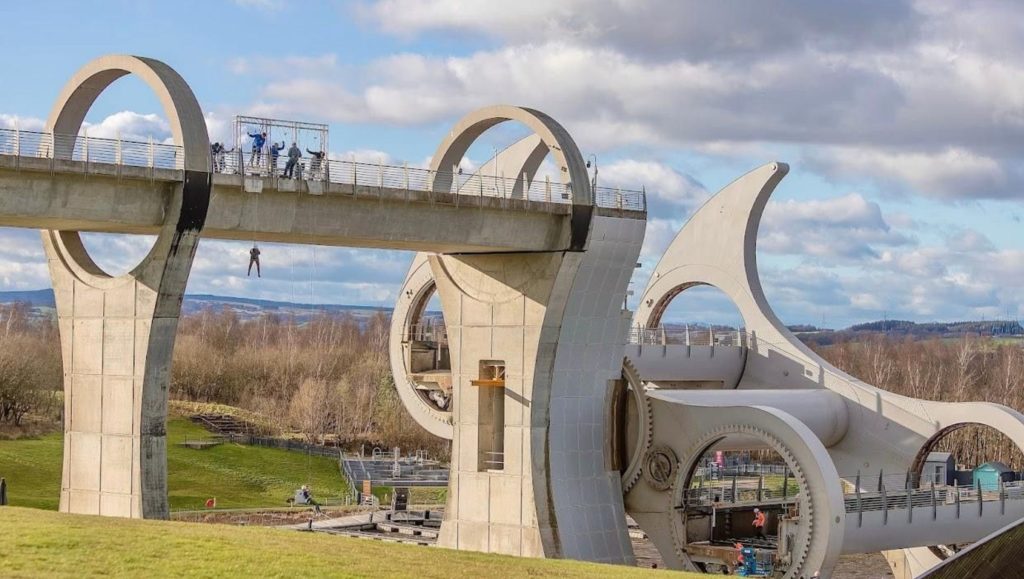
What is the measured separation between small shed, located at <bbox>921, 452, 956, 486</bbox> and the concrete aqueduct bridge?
546 inches

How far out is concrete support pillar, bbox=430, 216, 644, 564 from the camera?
4397 cm

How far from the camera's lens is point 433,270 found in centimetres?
4628

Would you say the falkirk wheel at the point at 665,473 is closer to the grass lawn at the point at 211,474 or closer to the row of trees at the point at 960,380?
the grass lawn at the point at 211,474

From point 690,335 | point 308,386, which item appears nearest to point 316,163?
point 690,335

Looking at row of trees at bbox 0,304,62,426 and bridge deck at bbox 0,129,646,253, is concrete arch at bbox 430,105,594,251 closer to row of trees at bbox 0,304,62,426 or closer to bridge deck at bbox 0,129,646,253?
bridge deck at bbox 0,129,646,253

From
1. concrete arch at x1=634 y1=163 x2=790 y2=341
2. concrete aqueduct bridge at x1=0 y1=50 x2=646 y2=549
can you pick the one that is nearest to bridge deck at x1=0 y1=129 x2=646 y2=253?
concrete aqueduct bridge at x1=0 y1=50 x2=646 y2=549

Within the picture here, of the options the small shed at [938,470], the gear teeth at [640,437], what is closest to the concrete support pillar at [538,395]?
the gear teeth at [640,437]

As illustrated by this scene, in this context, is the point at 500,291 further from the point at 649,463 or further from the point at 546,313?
the point at 649,463

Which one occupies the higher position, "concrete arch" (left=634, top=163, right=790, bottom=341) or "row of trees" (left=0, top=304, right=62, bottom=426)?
"concrete arch" (left=634, top=163, right=790, bottom=341)

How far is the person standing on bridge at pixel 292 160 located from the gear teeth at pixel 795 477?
47.7 feet

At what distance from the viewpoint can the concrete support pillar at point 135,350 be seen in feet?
115

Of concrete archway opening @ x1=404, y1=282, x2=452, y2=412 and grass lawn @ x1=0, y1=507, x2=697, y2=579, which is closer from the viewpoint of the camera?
grass lawn @ x1=0, y1=507, x2=697, y2=579

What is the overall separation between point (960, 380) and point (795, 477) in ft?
192

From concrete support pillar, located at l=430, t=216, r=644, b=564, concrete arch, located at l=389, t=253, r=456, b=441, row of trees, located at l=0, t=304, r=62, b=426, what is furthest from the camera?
row of trees, located at l=0, t=304, r=62, b=426
